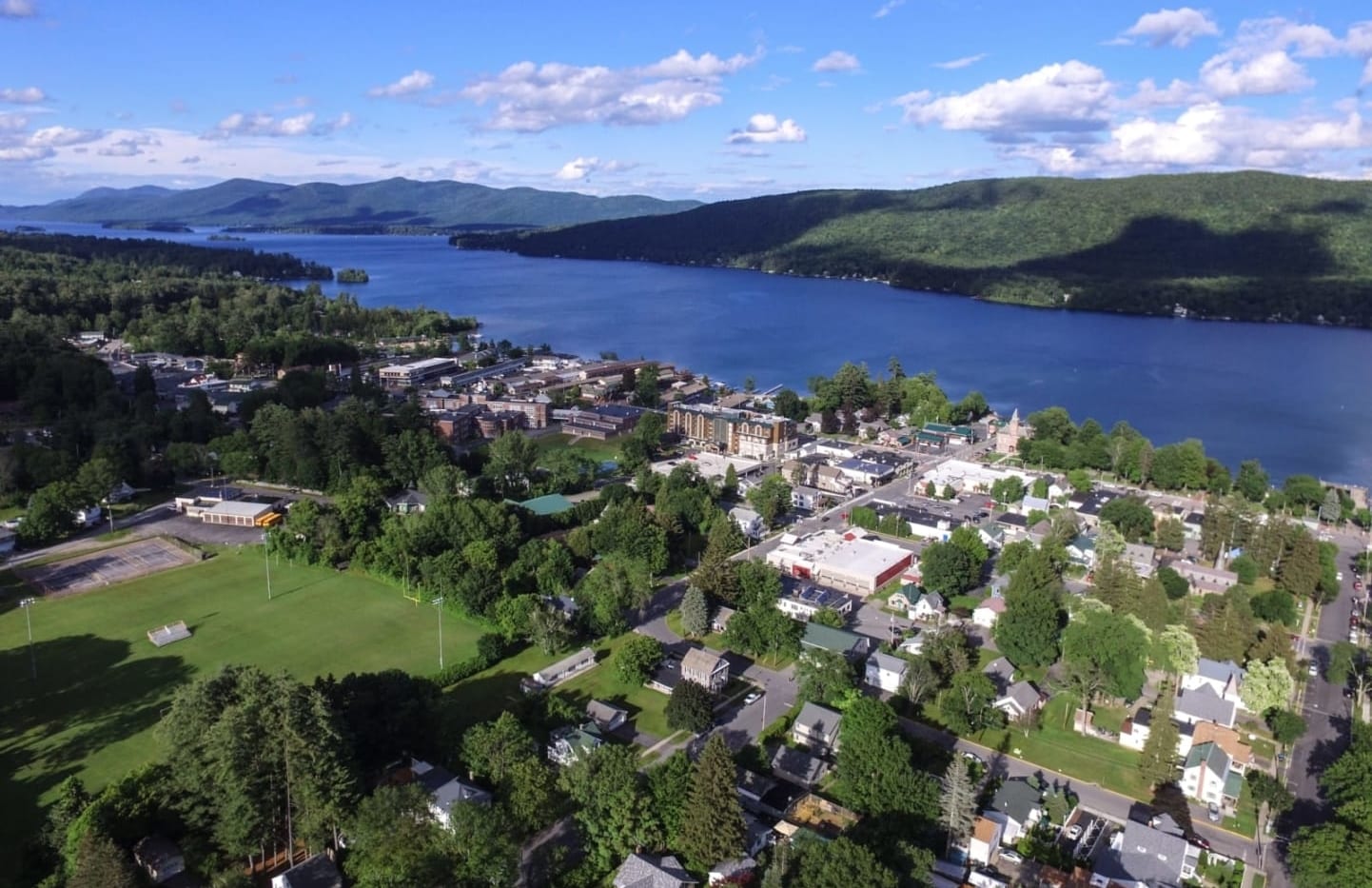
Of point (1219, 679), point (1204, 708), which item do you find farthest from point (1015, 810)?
point (1219, 679)

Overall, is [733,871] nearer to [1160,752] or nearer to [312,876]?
[312,876]

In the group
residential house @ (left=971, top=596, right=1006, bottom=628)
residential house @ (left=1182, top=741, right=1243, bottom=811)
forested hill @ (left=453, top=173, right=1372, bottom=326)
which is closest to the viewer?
residential house @ (left=1182, top=741, right=1243, bottom=811)

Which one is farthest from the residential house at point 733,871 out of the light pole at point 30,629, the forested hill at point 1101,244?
the forested hill at point 1101,244

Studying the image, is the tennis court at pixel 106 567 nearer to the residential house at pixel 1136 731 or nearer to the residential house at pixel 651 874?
the residential house at pixel 651 874

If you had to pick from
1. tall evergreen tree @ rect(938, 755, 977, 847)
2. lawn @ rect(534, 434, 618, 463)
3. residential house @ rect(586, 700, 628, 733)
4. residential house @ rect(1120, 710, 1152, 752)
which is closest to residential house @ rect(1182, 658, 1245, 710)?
residential house @ rect(1120, 710, 1152, 752)

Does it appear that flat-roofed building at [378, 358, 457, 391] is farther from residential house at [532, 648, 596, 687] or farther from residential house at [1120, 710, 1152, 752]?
residential house at [1120, 710, 1152, 752]

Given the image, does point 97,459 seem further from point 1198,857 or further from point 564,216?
point 564,216
